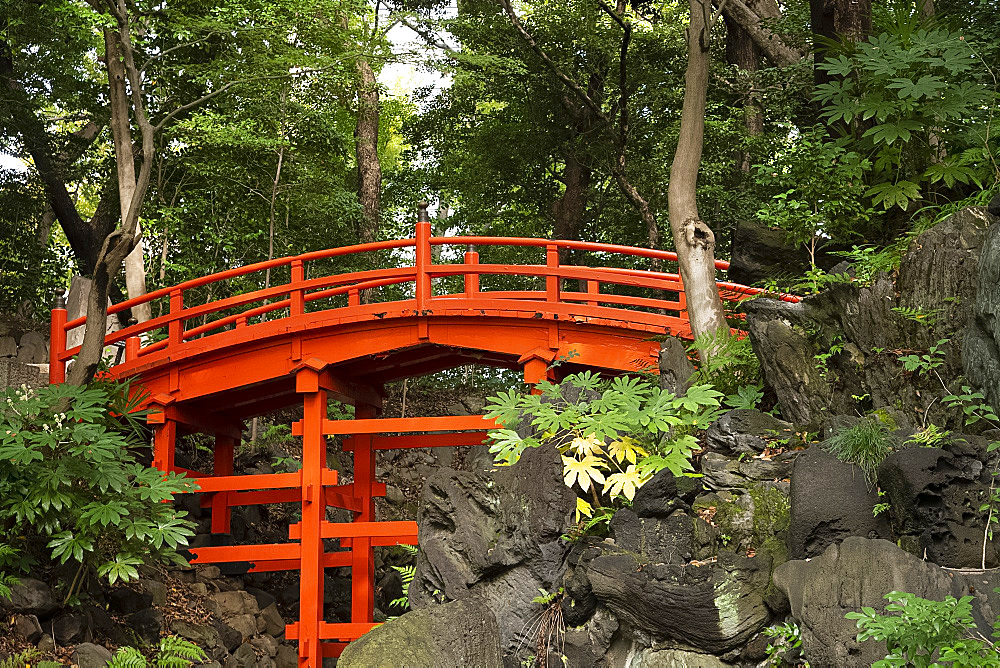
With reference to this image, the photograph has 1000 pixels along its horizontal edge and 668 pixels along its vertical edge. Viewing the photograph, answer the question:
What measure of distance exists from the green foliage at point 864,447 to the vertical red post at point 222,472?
9365 millimetres

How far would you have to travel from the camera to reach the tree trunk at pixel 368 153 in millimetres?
20141

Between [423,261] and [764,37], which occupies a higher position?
[764,37]

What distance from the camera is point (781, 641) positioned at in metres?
5.74

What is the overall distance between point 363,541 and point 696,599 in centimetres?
690

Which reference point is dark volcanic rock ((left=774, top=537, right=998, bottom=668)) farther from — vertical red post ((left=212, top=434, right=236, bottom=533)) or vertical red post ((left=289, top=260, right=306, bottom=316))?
vertical red post ((left=212, top=434, right=236, bottom=533))

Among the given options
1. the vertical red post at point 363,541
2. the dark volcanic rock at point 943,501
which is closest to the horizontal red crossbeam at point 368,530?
the vertical red post at point 363,541

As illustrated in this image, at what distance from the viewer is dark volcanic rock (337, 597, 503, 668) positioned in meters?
6.33

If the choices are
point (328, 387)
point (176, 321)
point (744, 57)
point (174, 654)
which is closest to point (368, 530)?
point (328, 387)

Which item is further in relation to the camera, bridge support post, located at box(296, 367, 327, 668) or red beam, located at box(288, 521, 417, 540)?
bridge support post, located at box(296, 367, 327, 668)

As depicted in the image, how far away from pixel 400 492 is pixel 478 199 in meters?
6.90

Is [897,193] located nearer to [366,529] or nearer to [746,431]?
[746,431]

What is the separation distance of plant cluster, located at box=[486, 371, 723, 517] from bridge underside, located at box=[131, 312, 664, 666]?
10.2 ft

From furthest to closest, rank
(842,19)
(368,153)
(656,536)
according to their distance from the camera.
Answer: (368,153) < (842,19) < (656,536)

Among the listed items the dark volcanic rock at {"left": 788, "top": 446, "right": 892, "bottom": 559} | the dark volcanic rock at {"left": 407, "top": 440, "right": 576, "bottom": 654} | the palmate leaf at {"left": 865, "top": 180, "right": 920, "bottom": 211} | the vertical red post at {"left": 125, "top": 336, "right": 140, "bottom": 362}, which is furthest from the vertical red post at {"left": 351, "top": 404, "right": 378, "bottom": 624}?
the palmate leaf at {"left": 865, "top": 180, "right": 920, "bottom": 211}
